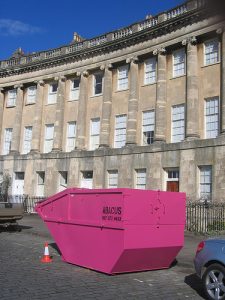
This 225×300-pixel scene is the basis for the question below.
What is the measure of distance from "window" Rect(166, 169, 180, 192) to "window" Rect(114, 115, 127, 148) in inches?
206

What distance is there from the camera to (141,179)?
2822 cm

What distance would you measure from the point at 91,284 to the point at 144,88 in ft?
75.7

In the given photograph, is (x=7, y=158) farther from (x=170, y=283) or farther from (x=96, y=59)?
(x=170, y=283)

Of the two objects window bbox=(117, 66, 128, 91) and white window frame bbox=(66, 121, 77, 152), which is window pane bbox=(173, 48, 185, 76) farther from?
white window frame bbox=(66, 121, 77, 152)

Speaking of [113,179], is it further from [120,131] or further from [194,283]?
[194,283]

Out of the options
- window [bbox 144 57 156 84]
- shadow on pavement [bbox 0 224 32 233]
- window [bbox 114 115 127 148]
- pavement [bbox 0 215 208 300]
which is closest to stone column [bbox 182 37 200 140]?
window [bbox 144 57 156 84]

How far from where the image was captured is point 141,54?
29.5 m

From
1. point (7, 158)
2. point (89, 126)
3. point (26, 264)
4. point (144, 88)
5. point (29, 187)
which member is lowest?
point (26, 264)

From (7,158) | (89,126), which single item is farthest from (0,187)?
(89,126)

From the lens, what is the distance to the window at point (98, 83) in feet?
109

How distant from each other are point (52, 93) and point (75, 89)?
2.80 meters

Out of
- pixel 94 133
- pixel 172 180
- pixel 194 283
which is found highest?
pixel 94 133

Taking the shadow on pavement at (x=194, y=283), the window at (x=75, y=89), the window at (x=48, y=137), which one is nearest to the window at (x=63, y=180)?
the window at (x=48, y=137)

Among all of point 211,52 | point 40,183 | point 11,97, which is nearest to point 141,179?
point 211,52
